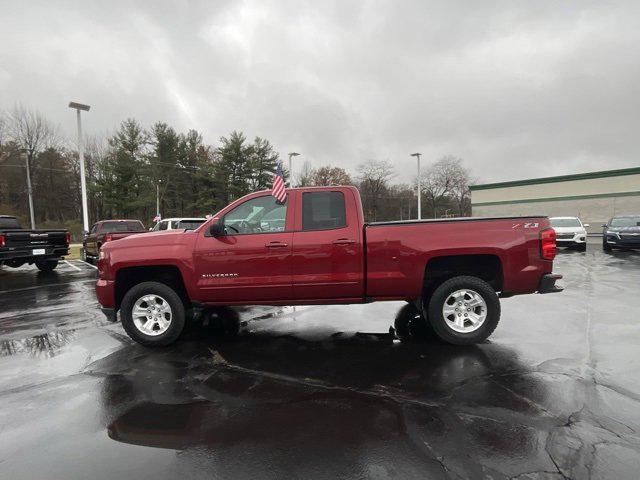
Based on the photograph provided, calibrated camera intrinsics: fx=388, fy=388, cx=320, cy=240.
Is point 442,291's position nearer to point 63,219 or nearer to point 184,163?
point 184,163

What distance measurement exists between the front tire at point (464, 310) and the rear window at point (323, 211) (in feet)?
5.11

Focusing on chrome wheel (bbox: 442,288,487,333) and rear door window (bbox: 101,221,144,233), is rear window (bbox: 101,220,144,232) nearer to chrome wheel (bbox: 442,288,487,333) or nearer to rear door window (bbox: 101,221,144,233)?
rear door window (bbox: 101,221,144,233)

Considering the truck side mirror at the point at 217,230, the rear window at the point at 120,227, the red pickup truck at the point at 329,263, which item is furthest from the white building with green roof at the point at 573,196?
the truck side mirror at the point at 217,230

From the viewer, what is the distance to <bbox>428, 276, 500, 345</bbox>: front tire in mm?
4855

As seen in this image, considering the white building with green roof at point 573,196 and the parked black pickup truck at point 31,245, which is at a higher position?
the white building with green roof at point 573,196

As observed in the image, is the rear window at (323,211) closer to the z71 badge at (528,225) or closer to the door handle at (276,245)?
the door handle at (276,245)

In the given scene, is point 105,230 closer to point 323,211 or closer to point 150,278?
point 150,278

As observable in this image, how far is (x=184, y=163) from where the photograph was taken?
48125 mm

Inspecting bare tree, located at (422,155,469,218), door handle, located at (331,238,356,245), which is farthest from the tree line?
door handle, located at (331,238,356,245)

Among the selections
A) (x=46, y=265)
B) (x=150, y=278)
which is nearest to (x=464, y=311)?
(x=150, y=278)

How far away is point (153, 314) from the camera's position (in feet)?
17.0

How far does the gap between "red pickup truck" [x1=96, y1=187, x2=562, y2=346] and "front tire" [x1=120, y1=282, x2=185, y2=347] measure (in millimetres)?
13

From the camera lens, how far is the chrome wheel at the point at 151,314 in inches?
203

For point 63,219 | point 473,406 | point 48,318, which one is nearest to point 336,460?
point 473,406
